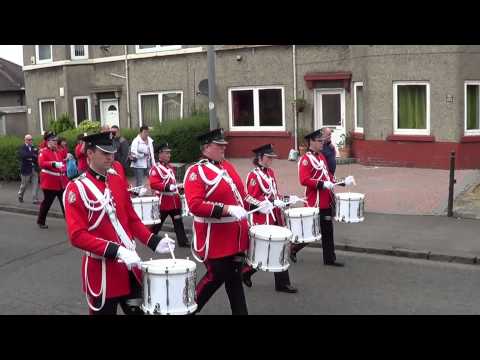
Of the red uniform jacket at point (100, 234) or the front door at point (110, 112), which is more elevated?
the front door at point (110, 112)

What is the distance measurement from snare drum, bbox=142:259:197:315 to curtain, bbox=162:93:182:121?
67.8 ft

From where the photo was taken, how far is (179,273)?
5473 mm

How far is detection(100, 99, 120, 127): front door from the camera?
2805 centimetres

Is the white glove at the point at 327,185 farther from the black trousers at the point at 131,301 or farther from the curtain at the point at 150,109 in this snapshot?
the curtain at the point at 150,109

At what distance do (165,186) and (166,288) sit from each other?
18.8ft

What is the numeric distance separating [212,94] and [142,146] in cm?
318

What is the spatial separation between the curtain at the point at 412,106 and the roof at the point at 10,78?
2986 cm

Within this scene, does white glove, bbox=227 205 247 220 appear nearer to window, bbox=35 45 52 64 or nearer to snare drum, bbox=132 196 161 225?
snare drum, bbox=132 196 161 225

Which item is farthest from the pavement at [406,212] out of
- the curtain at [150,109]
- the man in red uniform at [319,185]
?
the curtain at [150,109]

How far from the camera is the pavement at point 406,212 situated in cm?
1070

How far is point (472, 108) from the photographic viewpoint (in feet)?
62.4

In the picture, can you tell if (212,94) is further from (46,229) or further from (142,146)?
(46,229)

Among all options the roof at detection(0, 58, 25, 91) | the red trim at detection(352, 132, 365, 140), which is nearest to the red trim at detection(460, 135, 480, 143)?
the red trim at detection(352, 132, 365, 140)
